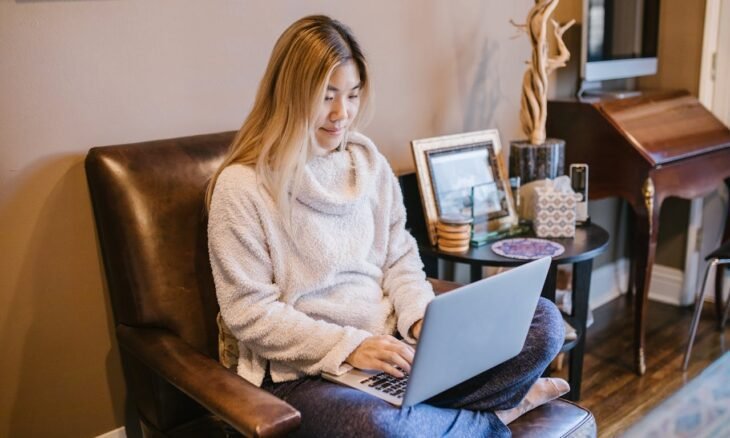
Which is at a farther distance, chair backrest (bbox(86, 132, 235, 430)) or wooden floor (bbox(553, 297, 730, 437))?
wooden floor (bbox(553, 297, 730, 437))

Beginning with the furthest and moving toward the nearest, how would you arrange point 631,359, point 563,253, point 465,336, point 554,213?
→ point 631,359 < point 554,213 < point 563,253 < point 465,336

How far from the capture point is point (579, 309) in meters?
1.98

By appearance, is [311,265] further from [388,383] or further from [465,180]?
[465,180]

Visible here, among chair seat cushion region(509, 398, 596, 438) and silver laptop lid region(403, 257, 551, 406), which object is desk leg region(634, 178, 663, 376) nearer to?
chair seat cushion region(509, 398, 596, 438)

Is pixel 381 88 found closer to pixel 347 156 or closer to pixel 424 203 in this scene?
pixel 424 203

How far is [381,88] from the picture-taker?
2.04 metres

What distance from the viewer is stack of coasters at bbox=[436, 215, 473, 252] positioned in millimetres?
1860

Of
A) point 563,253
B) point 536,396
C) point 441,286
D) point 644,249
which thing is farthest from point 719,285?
point 536,396

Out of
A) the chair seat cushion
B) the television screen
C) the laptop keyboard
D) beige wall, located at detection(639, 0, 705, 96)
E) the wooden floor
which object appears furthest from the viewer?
beige wall, located at detection(639, 0, 705, 96)

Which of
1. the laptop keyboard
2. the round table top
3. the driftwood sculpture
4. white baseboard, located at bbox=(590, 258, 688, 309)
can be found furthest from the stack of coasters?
white baseboard, located at bbox=(590, 258, 688, 309)

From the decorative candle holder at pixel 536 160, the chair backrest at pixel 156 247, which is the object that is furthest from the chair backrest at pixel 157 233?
the decorative candle holder at pixel 536 160

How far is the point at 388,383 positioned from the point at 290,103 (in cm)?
56

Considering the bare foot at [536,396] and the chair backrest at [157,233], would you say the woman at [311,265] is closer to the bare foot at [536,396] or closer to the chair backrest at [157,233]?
the bare foot at [536,396]

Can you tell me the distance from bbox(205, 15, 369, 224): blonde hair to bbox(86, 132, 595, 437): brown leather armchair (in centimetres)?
12
